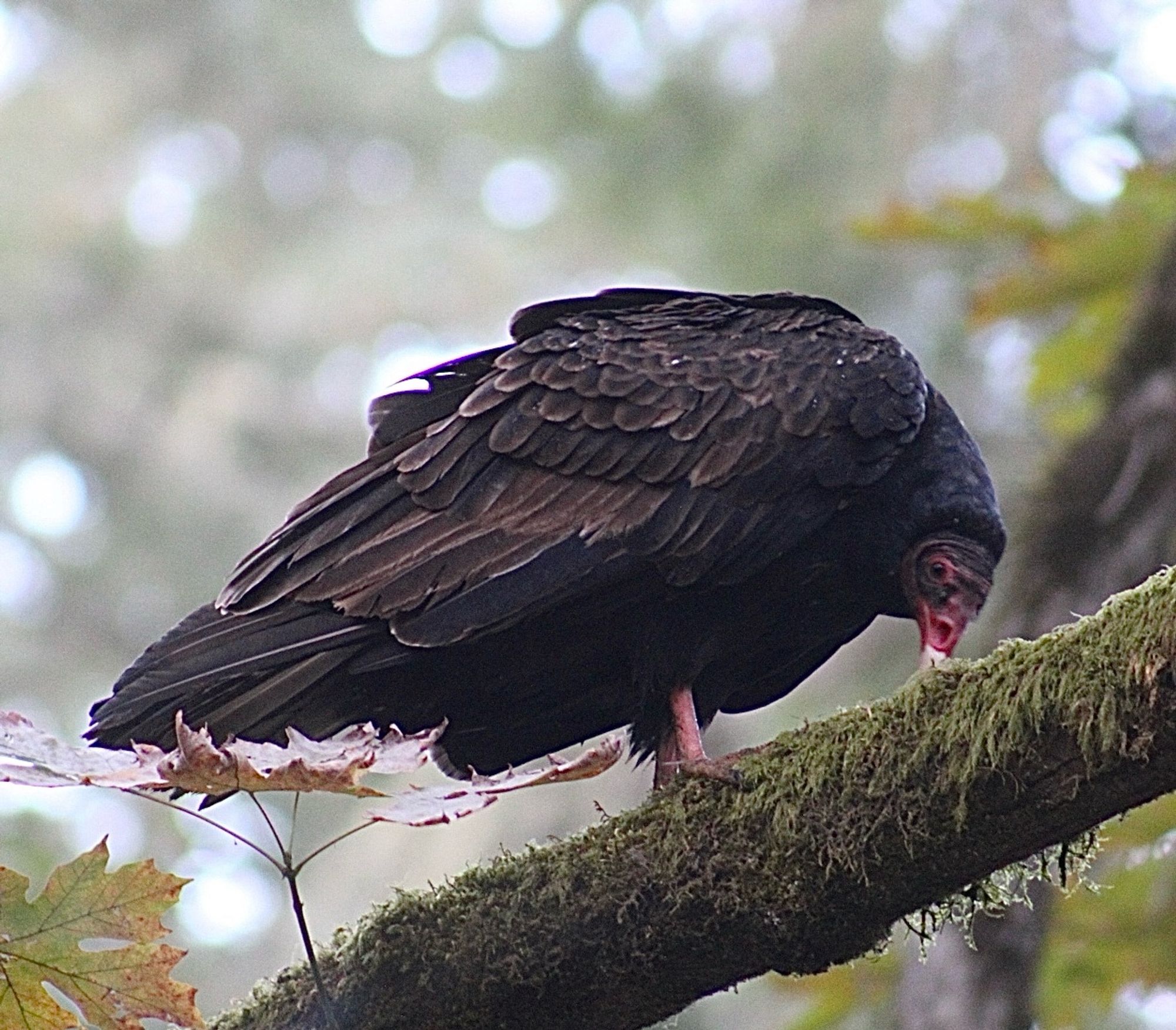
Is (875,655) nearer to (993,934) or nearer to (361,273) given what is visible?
(993,934)

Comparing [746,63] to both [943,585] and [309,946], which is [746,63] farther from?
[309,946]

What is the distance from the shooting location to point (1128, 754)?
2.10m

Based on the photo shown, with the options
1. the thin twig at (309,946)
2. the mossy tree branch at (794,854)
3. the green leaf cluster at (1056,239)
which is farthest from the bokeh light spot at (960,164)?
the thin twig at (309,946)

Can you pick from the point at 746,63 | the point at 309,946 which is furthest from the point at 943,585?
the point at 746,63

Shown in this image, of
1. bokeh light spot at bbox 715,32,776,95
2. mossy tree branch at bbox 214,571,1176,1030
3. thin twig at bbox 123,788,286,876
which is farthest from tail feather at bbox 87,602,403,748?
bokeh light spot at bbox 715,32,776,95

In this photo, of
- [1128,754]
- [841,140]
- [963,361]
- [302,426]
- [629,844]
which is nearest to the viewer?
[1128,754]

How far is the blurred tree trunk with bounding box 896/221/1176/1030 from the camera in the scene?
4.25 metres

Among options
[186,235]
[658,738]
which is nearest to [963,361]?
[658,738]

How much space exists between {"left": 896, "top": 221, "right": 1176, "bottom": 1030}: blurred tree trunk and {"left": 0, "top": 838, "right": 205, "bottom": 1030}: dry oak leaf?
2.54 metres

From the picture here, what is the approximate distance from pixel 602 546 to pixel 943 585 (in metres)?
0.81

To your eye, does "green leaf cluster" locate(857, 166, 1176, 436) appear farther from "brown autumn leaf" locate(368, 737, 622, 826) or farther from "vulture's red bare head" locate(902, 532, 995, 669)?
"brown autumn leaf" locate(368, 737, 622, 826)

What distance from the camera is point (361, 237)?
20.3m

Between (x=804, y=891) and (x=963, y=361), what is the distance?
10.1m

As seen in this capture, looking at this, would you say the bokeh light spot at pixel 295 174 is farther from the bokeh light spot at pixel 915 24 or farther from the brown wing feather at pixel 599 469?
the brown wing feather at pixel 599 469
